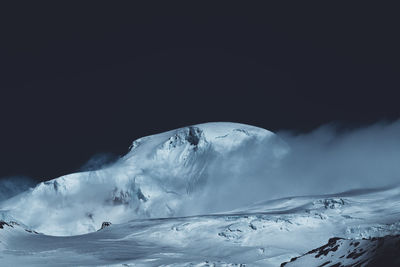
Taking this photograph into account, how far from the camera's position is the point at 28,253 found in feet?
514

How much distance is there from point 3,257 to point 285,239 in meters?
90.4

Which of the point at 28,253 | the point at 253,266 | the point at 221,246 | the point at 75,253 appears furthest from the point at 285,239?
the point at 28,253

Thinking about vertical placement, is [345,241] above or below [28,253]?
below

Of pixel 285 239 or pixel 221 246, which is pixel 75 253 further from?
pixel 285 239

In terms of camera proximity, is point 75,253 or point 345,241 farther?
point 75,253

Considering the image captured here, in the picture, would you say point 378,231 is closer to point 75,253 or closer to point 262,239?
point 262,239

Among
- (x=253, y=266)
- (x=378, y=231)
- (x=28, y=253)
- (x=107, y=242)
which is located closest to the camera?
(x=253, y=266)

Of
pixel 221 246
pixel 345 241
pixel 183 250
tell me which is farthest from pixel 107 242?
pixel 345 241

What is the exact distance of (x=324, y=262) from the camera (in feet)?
256

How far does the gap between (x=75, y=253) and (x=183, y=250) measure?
38331mm

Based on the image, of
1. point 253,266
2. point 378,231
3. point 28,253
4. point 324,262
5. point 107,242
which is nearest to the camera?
point 324,262

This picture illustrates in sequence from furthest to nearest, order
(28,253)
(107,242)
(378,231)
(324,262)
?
(107,242) < (378,231) < (28,253) < (324,262)

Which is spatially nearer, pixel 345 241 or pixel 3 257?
pixel 345 241

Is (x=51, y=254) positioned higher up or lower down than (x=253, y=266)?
higher up
